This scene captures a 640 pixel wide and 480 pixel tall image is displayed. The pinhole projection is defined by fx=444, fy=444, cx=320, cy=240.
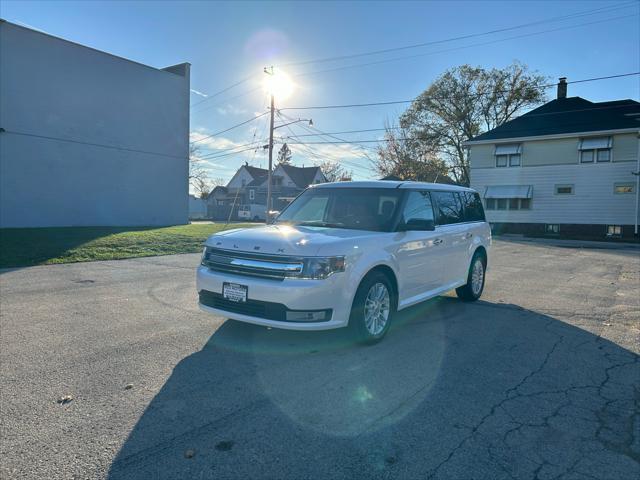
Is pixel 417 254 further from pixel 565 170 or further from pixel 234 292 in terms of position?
pixel 565 170

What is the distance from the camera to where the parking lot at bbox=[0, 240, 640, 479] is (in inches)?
109

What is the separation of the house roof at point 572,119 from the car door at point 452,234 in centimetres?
2599

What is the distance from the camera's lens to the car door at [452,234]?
6.50 meters

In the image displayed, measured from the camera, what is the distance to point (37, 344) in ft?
16.1

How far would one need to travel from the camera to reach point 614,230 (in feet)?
91.1

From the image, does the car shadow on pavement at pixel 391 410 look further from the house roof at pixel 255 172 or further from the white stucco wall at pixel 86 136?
the house roof at pixel 255 172

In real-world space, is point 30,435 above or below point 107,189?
below

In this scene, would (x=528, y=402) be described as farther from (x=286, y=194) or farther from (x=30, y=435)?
(x=286, y=194)

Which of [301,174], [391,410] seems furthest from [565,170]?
[301,174]

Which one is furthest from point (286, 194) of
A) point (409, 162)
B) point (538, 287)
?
point (538, 287)

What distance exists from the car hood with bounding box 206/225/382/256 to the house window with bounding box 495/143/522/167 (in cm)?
2955

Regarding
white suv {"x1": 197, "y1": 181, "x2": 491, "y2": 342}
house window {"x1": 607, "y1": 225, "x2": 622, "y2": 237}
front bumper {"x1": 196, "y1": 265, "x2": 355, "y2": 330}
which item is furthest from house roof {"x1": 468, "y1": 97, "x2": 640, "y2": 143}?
front bumper {"x1": 196, "y1": 265, "x2": 355, "y2": 330}

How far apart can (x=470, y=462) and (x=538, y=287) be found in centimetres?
738

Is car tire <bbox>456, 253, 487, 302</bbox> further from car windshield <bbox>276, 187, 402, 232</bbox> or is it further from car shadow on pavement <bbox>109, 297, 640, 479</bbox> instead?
car windshield <bbox>276, 187, 402, 232</bbox>
